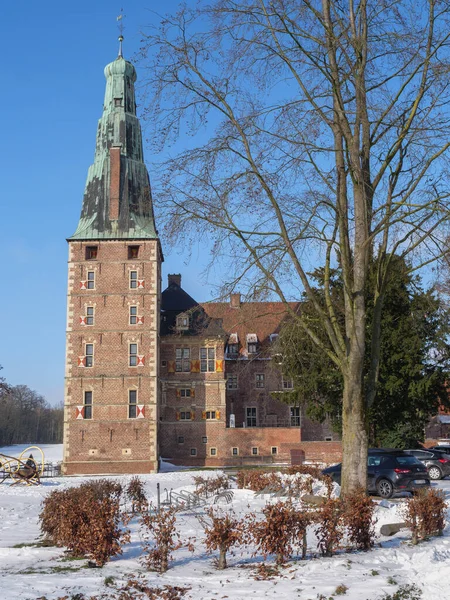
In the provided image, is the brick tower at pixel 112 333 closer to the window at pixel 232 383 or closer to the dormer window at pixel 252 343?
the dormer window at pixel 252 343

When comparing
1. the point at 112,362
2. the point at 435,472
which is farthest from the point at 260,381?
the point at 435,472

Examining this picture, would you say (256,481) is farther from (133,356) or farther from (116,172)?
(116,172)

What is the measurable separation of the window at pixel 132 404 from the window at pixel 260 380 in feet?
40.6

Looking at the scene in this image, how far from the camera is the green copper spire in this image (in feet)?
136

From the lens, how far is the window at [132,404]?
129 ft

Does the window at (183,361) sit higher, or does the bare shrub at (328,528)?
the window at (183,361)

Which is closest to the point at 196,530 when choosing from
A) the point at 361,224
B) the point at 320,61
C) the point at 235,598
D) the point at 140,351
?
the point at 235,598

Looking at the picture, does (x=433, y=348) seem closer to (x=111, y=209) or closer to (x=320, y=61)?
(x=320, y=61)

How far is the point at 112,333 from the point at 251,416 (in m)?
14.3

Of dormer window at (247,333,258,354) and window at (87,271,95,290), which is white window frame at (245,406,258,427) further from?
window at (87,271,95,290)

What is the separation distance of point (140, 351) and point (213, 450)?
8.89 meters

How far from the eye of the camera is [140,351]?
1561 inches

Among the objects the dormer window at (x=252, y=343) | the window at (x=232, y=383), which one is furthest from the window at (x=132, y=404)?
the dormer window at (x=252, y=343)

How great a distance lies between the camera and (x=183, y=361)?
4488 cm
